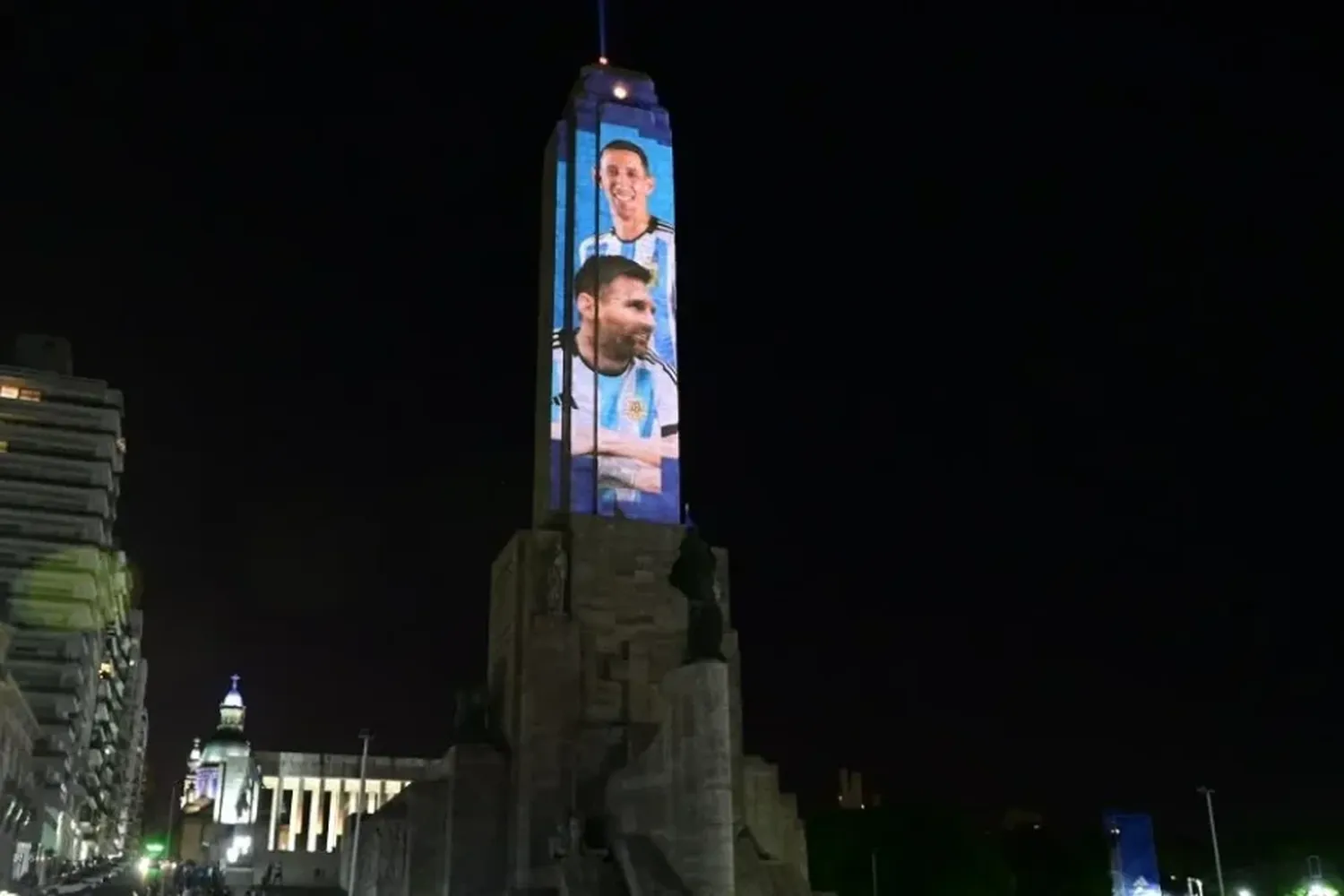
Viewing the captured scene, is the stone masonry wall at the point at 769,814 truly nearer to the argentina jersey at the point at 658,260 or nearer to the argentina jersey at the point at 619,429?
the argentina jersey at the point at 619,429

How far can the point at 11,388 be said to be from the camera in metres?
89.2

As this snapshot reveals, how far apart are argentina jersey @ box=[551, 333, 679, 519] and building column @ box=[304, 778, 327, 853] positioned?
131 feet

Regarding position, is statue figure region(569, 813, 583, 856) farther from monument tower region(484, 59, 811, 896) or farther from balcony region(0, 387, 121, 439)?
balcony region(0, 387, 121, 439)

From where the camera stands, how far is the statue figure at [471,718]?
44.4 m

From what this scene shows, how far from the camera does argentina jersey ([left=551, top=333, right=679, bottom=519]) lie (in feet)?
164

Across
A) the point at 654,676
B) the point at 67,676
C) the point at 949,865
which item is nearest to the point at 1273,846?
the point at 949,865

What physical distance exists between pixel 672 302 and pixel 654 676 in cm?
1602

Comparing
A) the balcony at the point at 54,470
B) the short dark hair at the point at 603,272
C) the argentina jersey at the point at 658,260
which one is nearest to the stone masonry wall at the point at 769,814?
the argentina jersey at the point at 658,260

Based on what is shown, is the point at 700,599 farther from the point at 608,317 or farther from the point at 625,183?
the point at 625,183

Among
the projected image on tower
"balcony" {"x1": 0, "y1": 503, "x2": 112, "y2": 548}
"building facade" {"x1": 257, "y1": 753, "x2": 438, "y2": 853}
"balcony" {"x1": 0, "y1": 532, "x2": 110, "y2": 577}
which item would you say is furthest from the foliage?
"balcony" {"x1": 0, "y1": 503, "x2": 112, "y2": 548}

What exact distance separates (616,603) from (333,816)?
4149cm

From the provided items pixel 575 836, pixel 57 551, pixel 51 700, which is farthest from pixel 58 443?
pixel 575 836

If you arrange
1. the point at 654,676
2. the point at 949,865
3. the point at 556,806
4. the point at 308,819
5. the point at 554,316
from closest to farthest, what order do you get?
the point at 556,806, the point at 654,676, the point at 554,316, the point at 949,865, the point at 308,819

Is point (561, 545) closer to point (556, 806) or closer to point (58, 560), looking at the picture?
point (556, 806)
